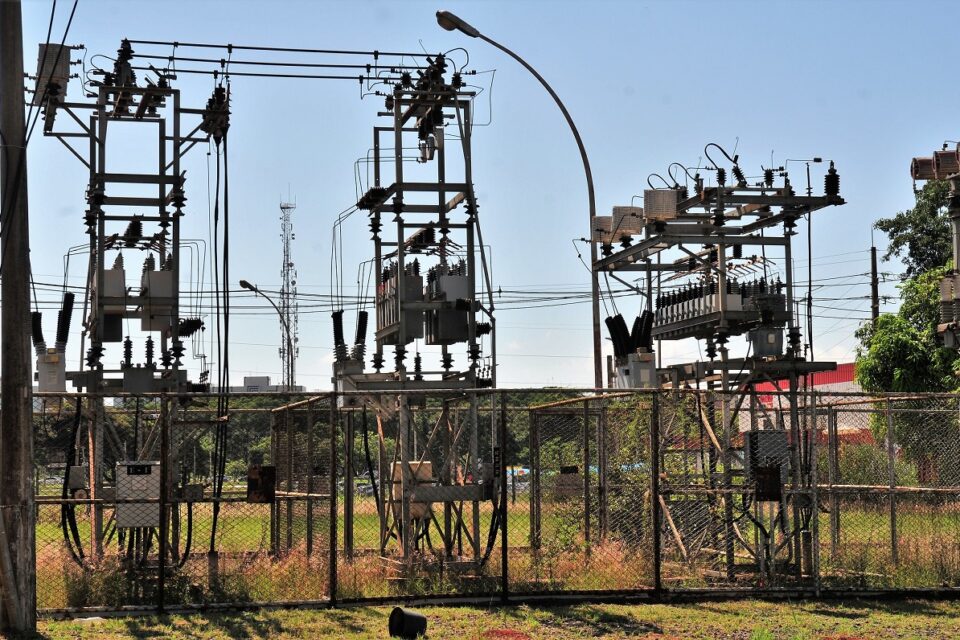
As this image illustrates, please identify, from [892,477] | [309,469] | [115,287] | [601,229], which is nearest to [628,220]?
[601,229]

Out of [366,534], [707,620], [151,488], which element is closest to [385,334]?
[151,488]

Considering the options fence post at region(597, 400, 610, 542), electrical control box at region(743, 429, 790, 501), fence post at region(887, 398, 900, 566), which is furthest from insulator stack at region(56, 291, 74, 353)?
fence post at region(887, 398, 900, 566)

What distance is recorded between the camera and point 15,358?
42.6 feet

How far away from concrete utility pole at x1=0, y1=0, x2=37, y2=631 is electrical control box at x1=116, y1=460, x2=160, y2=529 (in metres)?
2.20

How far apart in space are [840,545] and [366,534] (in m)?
11.1

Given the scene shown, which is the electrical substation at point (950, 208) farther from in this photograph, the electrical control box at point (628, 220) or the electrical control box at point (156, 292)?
the electrical control box at point (156, 292)

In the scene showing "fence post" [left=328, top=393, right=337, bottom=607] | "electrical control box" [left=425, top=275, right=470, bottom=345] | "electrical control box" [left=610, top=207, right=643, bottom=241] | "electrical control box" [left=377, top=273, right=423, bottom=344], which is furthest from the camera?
"electrical control box" [left=610, top=207, right=643, bottom=241]

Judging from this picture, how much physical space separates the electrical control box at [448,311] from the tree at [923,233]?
114 feet

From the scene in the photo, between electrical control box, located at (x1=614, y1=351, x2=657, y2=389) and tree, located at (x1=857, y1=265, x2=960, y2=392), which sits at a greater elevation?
tree, located at (x1=857, y1=265, x2=960, y2=392)

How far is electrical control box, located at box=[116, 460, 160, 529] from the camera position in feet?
49.6

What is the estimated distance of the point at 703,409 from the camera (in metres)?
18.7

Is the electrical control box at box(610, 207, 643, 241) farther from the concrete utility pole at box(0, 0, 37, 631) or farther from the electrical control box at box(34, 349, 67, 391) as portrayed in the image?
the concrete utility pole at box(0, 0, 37, 631)

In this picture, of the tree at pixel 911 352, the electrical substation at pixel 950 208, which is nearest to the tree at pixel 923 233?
the tree at pixel 911 352

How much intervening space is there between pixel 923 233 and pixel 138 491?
41.4m
